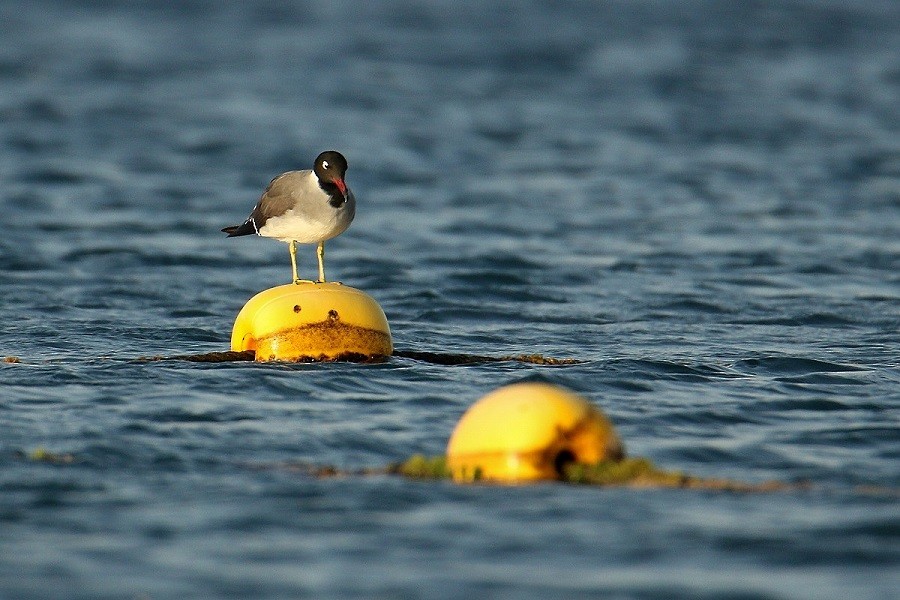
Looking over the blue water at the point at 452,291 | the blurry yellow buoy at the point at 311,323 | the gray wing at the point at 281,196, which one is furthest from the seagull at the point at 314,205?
the blue water at the point at 452,291

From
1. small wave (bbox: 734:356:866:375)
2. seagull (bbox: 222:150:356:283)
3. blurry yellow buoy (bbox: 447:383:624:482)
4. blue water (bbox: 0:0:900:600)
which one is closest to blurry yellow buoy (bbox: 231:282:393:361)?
blue water (bbox: 0:0:900:600)

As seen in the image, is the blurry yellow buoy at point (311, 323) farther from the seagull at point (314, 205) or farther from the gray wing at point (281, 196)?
the gray wing at point (281, 196)

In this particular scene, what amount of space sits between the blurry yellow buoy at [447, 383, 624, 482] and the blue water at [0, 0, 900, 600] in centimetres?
17

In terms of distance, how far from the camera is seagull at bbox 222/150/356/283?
504 inches

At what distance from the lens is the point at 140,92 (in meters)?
38.2

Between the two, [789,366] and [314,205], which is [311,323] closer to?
[314,205]

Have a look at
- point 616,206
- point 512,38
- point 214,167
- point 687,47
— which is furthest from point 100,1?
point 616,206

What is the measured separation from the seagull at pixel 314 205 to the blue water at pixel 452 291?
1141 millimetres

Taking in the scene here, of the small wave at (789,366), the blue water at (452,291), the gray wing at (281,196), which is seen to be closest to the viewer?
the blue water at (452,291)

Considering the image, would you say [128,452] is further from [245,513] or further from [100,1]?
[100,1]

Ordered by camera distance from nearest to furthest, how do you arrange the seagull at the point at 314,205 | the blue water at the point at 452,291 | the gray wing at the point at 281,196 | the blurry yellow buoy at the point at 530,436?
the blue water at the point at 452,291, the blurry yellow buoy at the point at 530,436, the seagull at the point at 314,205, the gray wing at the point at 281,196

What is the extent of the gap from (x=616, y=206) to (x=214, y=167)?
8418 mm

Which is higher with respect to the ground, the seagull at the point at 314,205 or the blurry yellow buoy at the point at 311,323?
the seagull at the point at 314,205

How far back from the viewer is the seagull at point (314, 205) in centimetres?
1280
